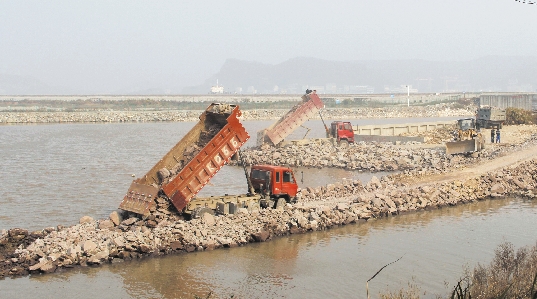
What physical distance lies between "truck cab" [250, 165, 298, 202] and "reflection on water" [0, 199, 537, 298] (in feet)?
6.20

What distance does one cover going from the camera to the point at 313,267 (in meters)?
14.4

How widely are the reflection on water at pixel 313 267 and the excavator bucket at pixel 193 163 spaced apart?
213 centimetres

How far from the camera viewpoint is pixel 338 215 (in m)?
18.3

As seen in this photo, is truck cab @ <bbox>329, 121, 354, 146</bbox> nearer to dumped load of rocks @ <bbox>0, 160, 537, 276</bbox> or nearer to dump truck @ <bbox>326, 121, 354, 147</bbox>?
dump truck @ <bbox>326, 121, 354, 147</bbox>

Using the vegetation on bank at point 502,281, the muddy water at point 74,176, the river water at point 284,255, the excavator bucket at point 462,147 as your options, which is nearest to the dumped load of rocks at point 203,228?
the river water at point 284,255

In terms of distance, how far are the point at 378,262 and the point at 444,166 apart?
47.4ft

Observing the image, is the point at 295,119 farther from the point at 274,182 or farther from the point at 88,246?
the point at 88,246

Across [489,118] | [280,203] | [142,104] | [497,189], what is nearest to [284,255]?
[280,203]

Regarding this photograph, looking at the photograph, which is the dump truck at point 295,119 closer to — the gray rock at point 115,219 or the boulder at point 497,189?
the boulder at point 497,189

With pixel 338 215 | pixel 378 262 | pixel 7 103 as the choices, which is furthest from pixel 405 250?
pixel 7 103

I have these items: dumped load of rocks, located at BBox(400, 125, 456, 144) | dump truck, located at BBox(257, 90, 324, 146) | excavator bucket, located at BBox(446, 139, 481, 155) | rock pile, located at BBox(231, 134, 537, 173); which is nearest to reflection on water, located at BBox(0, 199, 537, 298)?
rock pile, located at BBox(231, 134, 537, 173)

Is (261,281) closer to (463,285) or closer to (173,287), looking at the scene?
(173,287)

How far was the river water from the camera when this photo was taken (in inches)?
504

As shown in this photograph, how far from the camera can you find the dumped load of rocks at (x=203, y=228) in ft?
45.6
